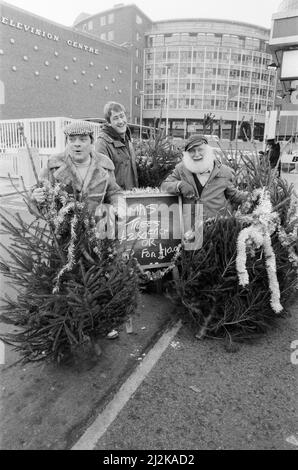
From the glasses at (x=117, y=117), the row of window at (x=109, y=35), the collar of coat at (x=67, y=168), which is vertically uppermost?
the row of window at (x=109, y=35)

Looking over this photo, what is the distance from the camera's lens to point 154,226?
360 cm

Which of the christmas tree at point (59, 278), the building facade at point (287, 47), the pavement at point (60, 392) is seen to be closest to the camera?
the pavement at point (60, 392)

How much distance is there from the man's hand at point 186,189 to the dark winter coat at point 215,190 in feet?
0.09

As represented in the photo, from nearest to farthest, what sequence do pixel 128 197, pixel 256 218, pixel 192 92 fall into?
pixel 256 218 < pixel 128 197 < pixel 192 92

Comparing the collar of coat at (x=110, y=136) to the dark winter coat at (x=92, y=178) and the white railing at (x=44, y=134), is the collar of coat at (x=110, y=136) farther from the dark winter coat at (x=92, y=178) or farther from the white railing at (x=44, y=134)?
the white railing at (x=44, y=134)

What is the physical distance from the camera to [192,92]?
252ft

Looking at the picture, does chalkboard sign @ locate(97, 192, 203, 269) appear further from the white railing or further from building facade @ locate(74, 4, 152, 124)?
building facade @ locate(74, 4, 152, 124)

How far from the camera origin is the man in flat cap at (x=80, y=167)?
2.71m

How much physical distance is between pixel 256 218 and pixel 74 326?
176 cm

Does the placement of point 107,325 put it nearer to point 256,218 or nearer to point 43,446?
point 43,446

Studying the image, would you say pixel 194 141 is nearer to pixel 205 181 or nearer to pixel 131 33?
pixel 205 181

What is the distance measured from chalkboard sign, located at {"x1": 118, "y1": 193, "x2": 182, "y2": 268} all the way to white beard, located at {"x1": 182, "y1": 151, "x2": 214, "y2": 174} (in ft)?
1.15

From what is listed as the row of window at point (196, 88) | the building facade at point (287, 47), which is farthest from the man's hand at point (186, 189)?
the row of window at point (196, 88)
